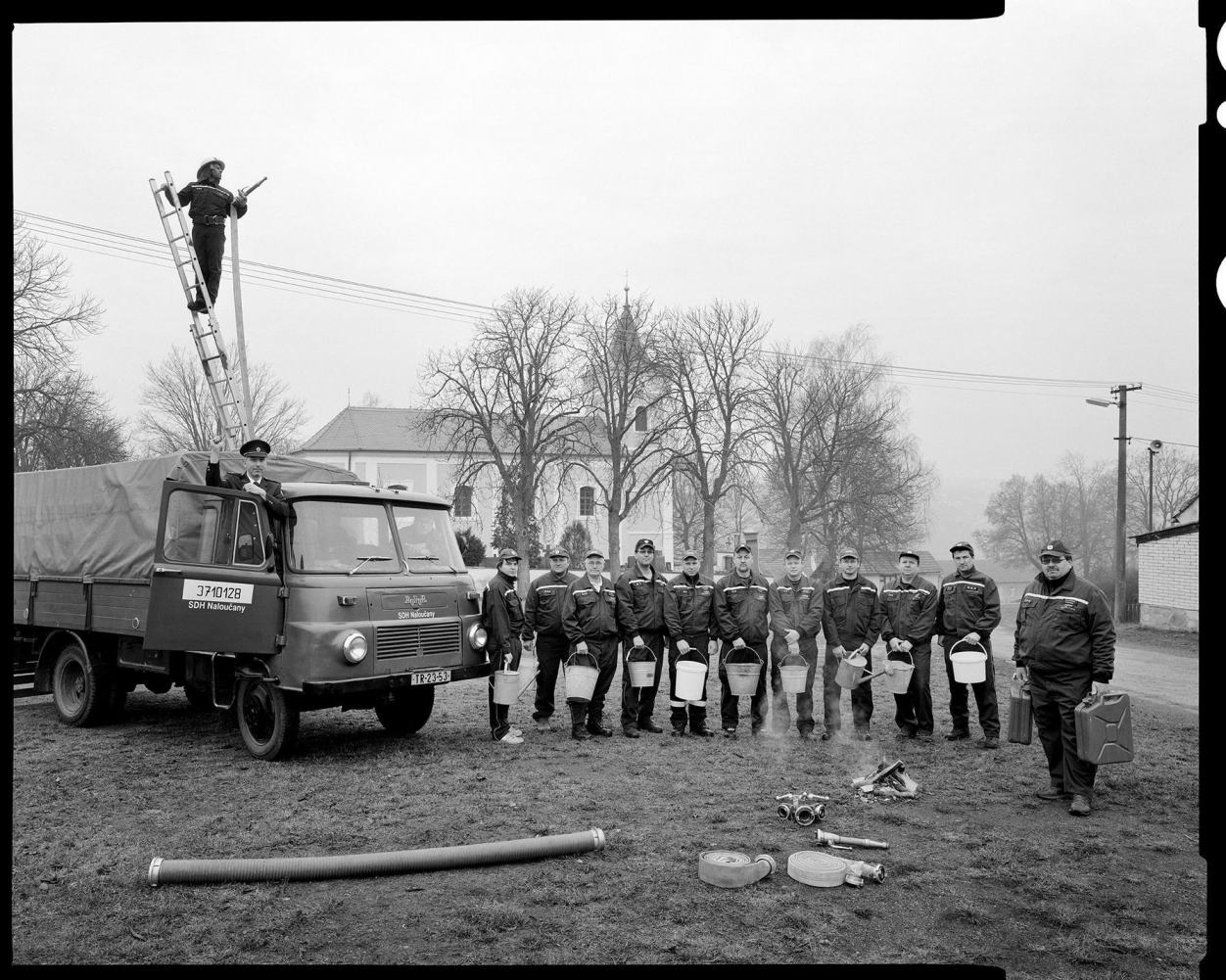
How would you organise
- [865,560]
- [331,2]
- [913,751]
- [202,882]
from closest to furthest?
[331,2]
[202,882]
[913,751]
[865,560]

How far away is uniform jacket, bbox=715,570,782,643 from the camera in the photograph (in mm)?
9445

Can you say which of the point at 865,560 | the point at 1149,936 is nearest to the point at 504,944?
the point at 1149,936

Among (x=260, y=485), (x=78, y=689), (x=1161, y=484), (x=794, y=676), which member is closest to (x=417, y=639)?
(x=260, y=485)

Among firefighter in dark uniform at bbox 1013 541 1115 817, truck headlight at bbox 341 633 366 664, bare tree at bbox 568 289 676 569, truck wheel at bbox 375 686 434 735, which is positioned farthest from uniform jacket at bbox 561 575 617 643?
bare tree at bbox 568 289 676 569

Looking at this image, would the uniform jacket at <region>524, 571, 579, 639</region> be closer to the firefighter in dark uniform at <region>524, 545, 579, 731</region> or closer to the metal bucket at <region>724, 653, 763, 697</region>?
the firefighter in dark uniform at <region>524, 545, 579, 731</region>

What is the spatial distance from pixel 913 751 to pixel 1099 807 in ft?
6.90

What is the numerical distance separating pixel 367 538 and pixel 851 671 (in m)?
5.00

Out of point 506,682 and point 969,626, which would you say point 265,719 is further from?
point 969,626

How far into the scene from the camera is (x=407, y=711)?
32.0ft

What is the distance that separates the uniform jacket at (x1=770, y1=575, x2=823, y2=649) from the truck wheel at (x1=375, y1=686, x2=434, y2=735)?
149 inches

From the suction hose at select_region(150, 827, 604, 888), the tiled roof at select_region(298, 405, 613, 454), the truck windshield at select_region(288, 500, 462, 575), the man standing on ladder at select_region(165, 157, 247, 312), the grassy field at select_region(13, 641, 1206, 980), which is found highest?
the tiled roof at select_region(298, 405, 613, 454)

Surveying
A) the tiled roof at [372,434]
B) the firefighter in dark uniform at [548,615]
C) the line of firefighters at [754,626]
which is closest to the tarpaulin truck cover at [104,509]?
the firefighter in dark uniform at [548,615]

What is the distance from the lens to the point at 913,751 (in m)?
8.88

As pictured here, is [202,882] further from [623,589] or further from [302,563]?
[623,589]
